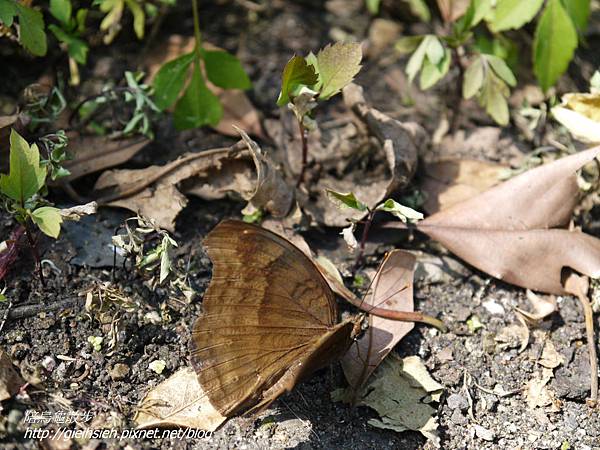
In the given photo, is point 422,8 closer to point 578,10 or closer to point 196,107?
point 578,10

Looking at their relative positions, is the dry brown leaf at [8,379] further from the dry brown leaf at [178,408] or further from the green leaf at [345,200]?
the green leaf at [345,200]

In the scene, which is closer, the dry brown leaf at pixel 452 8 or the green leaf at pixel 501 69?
the green leaf at pixel 501 69

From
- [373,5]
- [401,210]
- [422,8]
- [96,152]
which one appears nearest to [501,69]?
[422,8]

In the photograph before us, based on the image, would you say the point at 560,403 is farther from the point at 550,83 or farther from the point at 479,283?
the point at 550,83

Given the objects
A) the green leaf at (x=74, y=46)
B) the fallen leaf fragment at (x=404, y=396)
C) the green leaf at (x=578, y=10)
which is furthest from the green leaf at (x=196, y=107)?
the green leaf at (x=578, y=10)

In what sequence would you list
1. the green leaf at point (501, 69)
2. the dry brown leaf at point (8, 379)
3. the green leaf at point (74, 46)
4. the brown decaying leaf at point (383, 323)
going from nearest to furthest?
the dry brown leaf at point (8, 379) → the brown decaying leaf at point (383, 323) → the green leaf at point (74, 46) → the green leaf at point (501, 69)

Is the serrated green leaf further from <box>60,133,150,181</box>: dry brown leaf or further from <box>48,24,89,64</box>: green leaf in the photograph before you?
<box>48,24,89,64</box>: green leaf

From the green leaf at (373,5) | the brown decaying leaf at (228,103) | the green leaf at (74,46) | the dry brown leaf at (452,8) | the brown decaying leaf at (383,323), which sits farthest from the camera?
the green leaf at (373,5)
